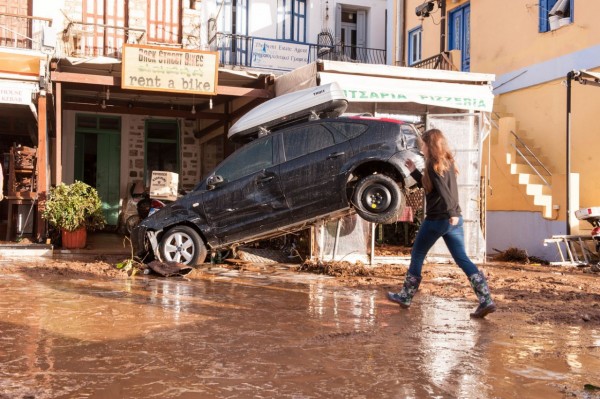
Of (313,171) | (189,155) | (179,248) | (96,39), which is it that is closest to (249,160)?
(313,171)

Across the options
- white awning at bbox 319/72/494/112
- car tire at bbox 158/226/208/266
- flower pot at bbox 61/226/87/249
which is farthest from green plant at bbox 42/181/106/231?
white awning at bbox 319/72/494/112

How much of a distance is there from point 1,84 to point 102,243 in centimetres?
376

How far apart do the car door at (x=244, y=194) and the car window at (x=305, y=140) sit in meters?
0.25

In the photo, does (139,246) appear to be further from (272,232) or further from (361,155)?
(361,155)

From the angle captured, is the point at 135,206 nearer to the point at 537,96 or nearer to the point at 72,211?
the point at 72,211

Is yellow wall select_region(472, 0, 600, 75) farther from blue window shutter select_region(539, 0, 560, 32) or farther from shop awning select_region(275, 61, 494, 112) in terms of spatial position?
shop awning select_region(275, 61, 494, 112)

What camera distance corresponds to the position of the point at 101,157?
1828cm

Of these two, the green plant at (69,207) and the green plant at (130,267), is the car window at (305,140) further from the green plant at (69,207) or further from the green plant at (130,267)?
the green plant at (69,207)

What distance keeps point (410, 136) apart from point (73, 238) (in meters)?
6.71

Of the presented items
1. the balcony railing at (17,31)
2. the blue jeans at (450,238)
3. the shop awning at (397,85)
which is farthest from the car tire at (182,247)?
the balcony railing at (17,31)

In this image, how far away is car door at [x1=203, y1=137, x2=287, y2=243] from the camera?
30.3ft

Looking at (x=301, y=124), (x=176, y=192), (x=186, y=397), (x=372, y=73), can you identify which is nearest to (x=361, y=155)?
(x=301, y=124)

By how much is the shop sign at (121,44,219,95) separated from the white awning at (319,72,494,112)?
101 inches

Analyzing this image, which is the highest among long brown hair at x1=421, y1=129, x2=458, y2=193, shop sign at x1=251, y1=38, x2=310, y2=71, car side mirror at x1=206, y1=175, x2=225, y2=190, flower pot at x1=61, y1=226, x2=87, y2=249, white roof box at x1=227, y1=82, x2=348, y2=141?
shop sign at x1=251, y1=38, x2=310, y2=71
